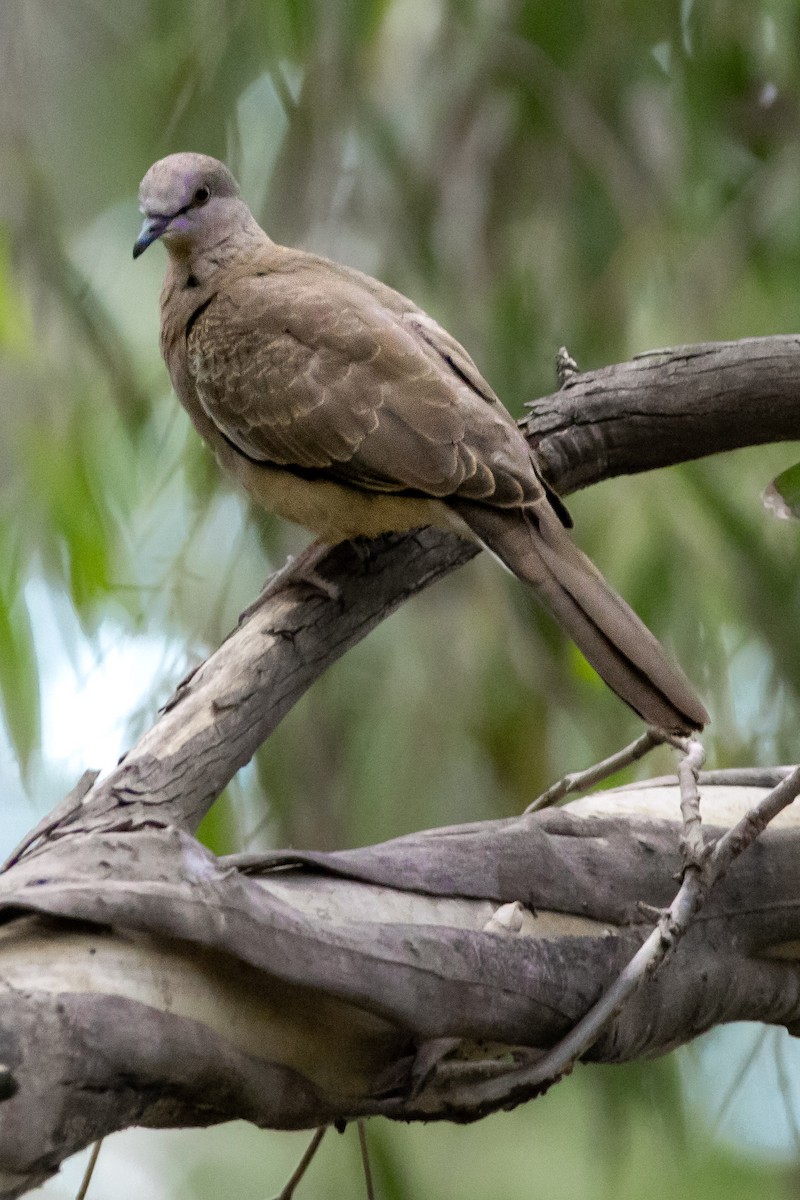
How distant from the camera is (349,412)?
1.68 meters

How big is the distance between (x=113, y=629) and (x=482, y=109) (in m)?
1.10

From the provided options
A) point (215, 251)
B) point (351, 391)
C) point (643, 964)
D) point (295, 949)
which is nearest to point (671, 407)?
point (351, 391)

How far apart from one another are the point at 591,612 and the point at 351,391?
1.47 ft

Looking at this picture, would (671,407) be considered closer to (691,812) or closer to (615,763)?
(615,763)

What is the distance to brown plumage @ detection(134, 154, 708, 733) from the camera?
1.48 meters

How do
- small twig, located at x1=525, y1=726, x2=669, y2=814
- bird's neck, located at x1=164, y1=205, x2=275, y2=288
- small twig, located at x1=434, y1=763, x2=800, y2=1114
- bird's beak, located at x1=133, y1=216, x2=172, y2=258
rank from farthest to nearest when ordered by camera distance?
1. bird's neck, located at x1=164, y1=205, x2=275, y2=288
2. bird's beak, located at x1=133, y1=216, x2=172, y2=258
3. small twig, located at x1=525, y1=726, x2=669, y2=814
4. small twig, located at x1=434, y1=763, x2=800, y2=1114

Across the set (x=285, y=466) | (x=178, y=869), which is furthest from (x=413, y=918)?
(x=285, y=466)

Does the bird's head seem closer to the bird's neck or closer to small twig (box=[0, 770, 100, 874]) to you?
the bird's neck

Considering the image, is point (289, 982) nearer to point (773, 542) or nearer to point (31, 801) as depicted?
point (31, 801)

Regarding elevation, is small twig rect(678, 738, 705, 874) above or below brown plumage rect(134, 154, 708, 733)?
below

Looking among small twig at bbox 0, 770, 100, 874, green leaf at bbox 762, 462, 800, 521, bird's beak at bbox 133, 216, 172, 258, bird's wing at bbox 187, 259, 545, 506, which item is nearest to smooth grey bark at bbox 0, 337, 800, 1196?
small twig at bbox 0, 770, 100, 874

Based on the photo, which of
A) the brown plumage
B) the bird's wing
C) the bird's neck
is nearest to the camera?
the brown plumage

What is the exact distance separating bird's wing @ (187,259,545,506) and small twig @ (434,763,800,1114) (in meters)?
0.57

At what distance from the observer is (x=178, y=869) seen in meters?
0.99
